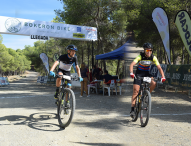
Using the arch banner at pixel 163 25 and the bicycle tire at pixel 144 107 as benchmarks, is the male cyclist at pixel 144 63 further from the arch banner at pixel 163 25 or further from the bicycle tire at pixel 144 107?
the arch banner at pixel 163 25

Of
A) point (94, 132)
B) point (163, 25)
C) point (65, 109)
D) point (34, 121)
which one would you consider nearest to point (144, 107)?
point (94, 132)

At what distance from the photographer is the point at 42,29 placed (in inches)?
580

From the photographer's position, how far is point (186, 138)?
4031 millimetres

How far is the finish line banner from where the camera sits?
44.5 feet

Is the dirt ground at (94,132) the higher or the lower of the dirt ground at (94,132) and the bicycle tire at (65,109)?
the lower

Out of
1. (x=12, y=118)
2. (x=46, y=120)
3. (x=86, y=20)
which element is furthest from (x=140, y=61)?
(x=86, y=20)

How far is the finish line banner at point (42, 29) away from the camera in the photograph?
13555mm

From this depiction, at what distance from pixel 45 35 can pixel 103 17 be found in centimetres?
960

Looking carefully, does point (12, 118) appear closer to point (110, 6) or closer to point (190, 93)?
point (190, 93)

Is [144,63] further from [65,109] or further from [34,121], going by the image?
[34,121]

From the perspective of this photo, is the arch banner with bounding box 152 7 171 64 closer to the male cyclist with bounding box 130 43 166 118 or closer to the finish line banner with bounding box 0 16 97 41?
the finish line banner with bounding box 0 16 97 41

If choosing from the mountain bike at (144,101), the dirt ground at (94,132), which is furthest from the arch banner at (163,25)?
the mountain bike at (144,101)

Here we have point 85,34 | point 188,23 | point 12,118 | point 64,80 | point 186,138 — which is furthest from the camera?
point 85,34

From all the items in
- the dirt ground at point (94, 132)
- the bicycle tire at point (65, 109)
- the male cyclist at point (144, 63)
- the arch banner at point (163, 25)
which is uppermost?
the arch banner at point (163, 25)
